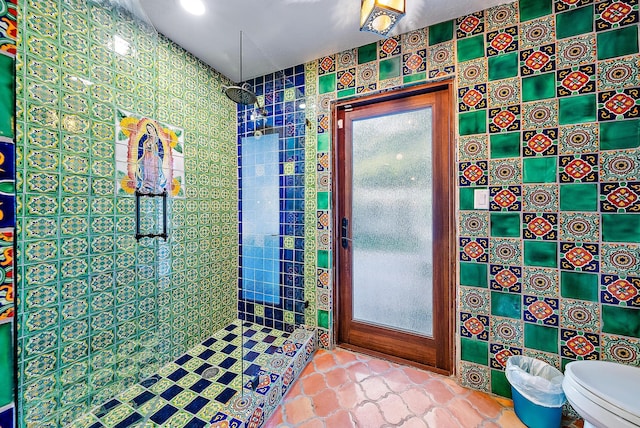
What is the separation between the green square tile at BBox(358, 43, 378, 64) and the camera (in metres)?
1.76

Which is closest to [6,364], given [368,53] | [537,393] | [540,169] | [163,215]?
[163,215]

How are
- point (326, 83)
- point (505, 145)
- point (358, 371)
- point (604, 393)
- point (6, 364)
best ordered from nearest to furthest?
point (6, 364), point (604, 393), point (505, 145), point (358, 371), point (326, 83)

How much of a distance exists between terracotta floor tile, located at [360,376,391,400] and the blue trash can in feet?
2.27

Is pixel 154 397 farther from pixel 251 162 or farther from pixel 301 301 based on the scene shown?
pixel 251 162

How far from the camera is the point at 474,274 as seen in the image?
1523 millimetres

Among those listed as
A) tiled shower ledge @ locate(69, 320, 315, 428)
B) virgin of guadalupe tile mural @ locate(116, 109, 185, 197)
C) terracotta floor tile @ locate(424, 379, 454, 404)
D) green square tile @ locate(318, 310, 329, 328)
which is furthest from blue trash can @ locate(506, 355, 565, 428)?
virgin of guadalupe tile mural @ locate(116, 109, 185, 197)

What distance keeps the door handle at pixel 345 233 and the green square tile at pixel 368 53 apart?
48.0 inches

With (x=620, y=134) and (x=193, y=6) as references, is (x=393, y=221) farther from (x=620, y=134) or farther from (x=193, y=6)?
(x=193, y=6)

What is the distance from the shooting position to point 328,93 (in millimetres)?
1932

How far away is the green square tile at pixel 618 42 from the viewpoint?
1219 mm

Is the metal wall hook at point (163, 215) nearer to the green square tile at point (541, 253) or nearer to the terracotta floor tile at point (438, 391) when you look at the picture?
the terracotta floor tile at point (438, 391)

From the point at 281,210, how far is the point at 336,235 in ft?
1.75

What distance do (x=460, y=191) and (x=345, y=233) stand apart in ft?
2.87

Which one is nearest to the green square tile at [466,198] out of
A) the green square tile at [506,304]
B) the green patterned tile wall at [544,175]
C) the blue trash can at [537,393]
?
the green patterned tile wall at [544,175]
